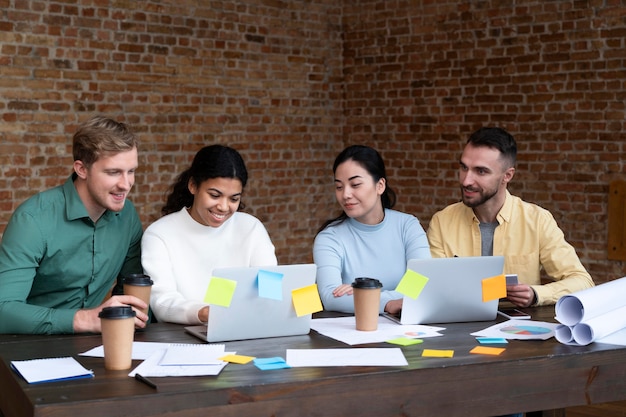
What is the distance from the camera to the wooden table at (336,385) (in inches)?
89.0

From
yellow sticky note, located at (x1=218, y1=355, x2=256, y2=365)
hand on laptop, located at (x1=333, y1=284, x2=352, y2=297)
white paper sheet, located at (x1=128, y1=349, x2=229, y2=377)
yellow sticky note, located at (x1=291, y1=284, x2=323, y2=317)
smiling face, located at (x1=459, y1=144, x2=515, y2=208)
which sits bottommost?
yellow sticky note, located at (x1=218, y1=355, x2=256, y2=365)

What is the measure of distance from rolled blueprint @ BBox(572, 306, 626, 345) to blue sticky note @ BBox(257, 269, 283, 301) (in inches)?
37.7

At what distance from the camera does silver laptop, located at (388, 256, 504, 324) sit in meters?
3.04

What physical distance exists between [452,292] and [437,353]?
0.45 m

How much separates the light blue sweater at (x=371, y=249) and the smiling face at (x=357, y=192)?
58 millimetres

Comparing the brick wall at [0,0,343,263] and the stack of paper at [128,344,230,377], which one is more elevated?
the brick wall at [0,0,343,263]

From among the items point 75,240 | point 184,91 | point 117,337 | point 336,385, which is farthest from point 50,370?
point 184,91

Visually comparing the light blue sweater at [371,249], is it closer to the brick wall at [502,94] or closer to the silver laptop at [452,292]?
the silver laptop at [452,292]

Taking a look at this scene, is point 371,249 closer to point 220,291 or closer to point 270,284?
point 270,284

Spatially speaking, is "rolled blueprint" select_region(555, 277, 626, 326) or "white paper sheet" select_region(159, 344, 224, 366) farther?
"rolled blueprint" select_region(555, 277, 626, 326)

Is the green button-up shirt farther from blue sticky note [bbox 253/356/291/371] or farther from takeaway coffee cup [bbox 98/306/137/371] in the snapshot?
blue sticky note [bbox 253/356/291/371]

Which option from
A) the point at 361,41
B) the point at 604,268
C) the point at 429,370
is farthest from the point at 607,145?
the point at 429,370

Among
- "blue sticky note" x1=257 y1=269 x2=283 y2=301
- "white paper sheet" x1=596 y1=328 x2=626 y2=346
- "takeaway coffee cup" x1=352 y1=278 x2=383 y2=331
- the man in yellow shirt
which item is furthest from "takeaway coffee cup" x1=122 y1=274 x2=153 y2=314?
the man in yellow shirt

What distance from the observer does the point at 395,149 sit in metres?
7.52
